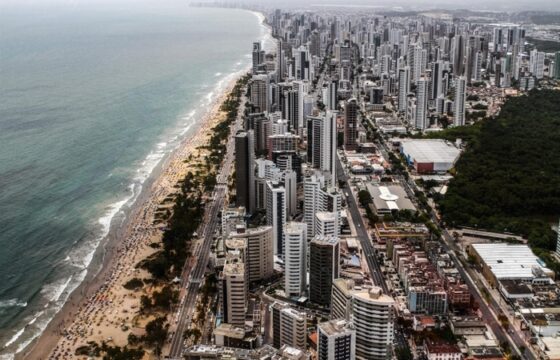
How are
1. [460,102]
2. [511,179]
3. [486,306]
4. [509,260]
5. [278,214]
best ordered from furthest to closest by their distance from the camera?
[460,102] < [511,179] < [278,214] < [509,260] < [486,306]

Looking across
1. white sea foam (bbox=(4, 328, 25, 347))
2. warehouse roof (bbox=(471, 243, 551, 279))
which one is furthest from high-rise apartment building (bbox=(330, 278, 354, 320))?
white sea foam (bbox=(4, 328, 25, 347))

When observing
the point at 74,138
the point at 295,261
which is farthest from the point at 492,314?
the point at 74,138

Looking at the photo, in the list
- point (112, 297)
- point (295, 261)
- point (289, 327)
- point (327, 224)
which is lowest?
point (112, 297)

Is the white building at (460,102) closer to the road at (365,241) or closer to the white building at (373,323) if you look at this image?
the road at (365,241)

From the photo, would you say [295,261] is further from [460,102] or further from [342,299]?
[460,102]

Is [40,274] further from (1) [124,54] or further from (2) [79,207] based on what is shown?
(1) [124,54]

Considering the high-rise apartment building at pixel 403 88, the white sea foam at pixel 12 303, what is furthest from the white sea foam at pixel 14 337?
the high-rise apartment building at pixel 403 88
